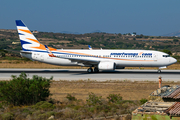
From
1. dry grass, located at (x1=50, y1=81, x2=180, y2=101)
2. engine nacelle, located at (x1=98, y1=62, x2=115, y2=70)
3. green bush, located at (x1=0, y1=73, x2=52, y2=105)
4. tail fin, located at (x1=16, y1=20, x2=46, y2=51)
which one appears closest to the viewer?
green bush, located at (x1=0, y1=73, x2=52, y2=105)

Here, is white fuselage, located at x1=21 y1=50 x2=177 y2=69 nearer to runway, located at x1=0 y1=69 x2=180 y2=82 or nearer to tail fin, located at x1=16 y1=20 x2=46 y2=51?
tail fin, located at x1=16 y1=20 x2=46 y2=51

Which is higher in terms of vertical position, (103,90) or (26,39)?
(26,39)

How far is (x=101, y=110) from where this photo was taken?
14188 mm

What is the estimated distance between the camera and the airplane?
1446 inches

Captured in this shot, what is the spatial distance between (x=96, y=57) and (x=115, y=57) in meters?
3.01

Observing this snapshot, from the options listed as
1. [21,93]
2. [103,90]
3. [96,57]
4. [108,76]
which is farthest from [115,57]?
[21,93]

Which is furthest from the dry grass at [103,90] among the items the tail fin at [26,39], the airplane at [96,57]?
the tail fin at [26,39]

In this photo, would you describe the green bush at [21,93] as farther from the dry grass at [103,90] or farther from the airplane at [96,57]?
the airplane at [96,57]

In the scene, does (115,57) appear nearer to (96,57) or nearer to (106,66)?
(106,66)

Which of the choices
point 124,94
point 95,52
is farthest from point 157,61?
point 124,94

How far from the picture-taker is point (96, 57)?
3812 centimetres

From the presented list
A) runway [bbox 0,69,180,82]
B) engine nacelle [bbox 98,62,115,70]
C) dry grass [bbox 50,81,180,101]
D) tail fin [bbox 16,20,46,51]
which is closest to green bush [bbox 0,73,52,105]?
dry grass [bbox 50,81,180,101]

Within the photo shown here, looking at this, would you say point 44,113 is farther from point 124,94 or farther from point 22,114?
point 124,94

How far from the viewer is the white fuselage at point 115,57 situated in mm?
36719
